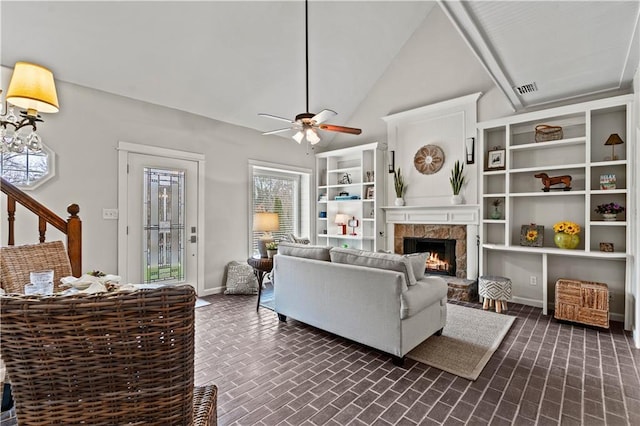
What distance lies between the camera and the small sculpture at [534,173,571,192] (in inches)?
159

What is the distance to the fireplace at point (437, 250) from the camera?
5113mm

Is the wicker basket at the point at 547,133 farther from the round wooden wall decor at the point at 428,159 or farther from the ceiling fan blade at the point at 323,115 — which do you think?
the ceiling fan blade at the point at 323,115

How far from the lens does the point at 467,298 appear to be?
453cm

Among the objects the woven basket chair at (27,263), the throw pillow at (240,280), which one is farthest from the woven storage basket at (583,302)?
the woven basket chair at (27,263)

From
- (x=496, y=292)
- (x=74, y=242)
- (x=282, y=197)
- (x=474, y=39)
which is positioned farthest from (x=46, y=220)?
(x=496, y=292)

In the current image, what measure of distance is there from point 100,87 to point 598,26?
526cm

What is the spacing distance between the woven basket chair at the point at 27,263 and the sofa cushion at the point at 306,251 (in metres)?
2.06

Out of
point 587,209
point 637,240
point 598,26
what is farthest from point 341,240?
point 598,26

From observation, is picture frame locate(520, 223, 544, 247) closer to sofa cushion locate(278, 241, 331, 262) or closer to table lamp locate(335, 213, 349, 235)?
sofa cushion locate(278, 241, 331, 262)

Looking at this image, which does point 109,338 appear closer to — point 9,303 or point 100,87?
point 9,303

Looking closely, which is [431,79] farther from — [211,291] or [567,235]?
[211,291]

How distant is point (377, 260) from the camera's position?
2.88 meters

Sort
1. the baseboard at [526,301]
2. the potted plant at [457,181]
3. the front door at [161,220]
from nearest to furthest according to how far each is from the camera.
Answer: the front door at [161,220]
the baseboard at [526,301]
the potted plant at [457,181]

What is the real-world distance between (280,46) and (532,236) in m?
4.48
